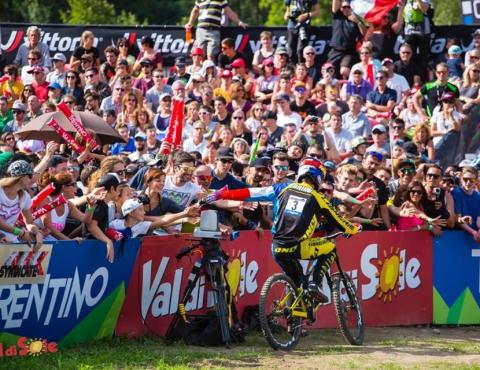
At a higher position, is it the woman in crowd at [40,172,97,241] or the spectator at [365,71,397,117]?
the spectator at [365,71,397,117]

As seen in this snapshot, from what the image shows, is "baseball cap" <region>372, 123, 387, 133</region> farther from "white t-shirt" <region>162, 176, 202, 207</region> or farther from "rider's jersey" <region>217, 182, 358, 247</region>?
"rider's jersey" <region>217, 182, 358, 247</region>

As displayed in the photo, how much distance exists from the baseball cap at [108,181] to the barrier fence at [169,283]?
64 centimetres

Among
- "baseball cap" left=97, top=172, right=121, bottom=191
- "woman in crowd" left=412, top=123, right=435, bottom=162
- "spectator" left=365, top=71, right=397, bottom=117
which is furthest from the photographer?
"spectator" left=365, top=71, right=397, bottom=117

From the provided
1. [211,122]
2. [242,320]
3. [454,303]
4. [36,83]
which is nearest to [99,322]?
[242,320]

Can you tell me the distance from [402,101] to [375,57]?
180cm

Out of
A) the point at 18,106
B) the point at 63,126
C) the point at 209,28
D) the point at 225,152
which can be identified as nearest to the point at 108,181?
the point at 63,126

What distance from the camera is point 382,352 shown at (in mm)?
12406

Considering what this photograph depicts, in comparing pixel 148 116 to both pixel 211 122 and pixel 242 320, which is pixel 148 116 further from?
pixel 242 320

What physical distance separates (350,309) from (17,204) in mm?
4078

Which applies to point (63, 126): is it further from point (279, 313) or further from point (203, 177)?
point (279, 313)

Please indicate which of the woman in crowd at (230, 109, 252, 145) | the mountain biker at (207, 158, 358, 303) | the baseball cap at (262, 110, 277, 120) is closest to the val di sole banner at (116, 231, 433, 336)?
the mountain biker at (207, 158, 358, 303)

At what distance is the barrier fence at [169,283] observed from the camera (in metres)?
11.0

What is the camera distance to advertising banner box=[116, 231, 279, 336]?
39.9ft

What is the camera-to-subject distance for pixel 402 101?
66.1 feet
